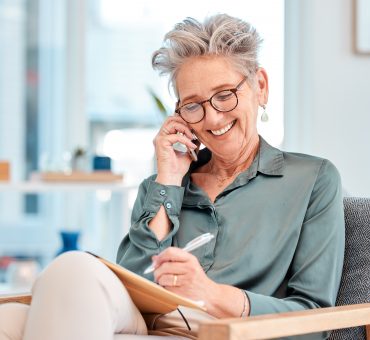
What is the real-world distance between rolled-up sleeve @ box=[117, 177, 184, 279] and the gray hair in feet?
0.98

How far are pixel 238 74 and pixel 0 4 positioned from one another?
269cm

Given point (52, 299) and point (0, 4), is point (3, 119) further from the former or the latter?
point (52, 299)

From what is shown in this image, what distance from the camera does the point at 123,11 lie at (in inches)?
173

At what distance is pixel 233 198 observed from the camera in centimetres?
198

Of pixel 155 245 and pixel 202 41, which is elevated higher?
pixel 202 41

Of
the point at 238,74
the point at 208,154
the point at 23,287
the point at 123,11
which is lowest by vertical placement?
the point at 23,287

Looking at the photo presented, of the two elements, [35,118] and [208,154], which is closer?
[208,154]

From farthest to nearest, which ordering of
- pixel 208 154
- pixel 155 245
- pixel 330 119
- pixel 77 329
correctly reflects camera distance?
pixel 330 119 → pixel 208 154 → pixel 155 245 → pixel 77 329

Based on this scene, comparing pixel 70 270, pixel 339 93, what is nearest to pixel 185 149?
pixel 70 270

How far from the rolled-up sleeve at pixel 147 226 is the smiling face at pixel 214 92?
156 millimetres

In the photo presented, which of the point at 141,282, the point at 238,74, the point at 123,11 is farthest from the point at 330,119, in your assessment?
the point at 141,282

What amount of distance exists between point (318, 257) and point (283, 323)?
1.22ft

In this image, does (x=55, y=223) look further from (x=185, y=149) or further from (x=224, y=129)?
(x=224, y=129)

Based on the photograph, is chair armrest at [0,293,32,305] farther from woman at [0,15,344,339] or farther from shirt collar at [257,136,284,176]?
shirt collar at [257,136,284,176]
